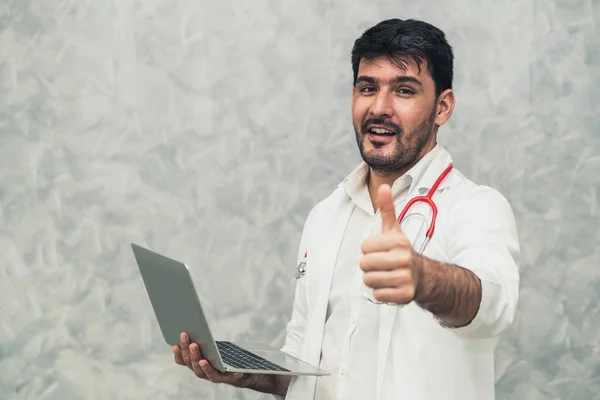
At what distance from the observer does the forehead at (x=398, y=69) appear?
1.59 meters

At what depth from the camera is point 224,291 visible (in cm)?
213

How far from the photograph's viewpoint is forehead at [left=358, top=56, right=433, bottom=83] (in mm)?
1590

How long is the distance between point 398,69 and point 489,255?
0.47 m

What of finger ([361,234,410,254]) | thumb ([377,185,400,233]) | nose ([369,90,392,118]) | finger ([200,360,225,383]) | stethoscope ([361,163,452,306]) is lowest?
finger ([200,360,225,383])

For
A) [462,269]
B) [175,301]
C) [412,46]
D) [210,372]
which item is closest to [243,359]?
[210,372]

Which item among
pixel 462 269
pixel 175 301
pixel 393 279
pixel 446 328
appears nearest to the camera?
pixel 393 279

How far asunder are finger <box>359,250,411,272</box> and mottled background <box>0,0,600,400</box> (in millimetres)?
1130

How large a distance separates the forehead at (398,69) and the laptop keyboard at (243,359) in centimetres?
59

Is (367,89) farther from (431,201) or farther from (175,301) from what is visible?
(175,301)

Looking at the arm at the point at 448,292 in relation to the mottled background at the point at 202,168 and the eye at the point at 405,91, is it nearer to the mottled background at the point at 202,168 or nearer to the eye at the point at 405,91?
the eye at the point at 405,91

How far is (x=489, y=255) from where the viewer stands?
4.21 feet

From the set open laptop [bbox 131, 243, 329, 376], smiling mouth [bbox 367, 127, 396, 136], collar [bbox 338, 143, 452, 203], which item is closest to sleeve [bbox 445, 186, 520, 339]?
collar [bbox 338, 143, 452, 203]

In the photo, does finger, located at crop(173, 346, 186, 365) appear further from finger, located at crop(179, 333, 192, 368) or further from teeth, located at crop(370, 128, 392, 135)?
teeth, located at crop(370, 128, 392, 135)

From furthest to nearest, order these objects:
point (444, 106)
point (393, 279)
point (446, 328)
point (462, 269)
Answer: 1. point (444, 106)
2. point (446, 328)
3. point (462, 269)
4. point (393, 279)
